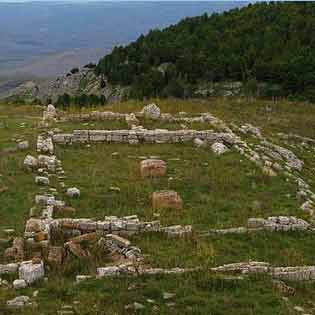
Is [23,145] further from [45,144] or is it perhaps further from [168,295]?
[168,295]

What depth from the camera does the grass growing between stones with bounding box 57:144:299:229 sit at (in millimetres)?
13656

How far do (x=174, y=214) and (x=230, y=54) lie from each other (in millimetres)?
32876

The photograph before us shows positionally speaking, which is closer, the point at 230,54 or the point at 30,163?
the point at 30,163

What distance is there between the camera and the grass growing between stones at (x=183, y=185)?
13656mm

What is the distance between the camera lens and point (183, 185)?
15703 mm

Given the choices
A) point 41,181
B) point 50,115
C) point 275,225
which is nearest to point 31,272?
point 41,181

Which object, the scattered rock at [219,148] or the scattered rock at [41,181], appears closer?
the scattered rock at [41,181]

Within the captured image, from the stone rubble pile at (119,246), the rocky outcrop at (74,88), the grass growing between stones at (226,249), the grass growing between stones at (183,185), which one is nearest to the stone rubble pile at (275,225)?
the grass growing between stones at (226,249)

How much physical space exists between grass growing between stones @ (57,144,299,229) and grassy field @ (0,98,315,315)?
2cm

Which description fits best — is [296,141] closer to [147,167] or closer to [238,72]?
[147,167]

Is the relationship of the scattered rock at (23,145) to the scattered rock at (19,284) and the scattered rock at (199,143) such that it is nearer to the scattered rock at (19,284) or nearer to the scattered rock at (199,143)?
the scattered rock at (199,143)

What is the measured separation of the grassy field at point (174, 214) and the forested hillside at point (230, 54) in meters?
18.5

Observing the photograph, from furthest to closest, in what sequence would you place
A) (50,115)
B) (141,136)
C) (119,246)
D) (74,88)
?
1. (74,88)
2. (50,115)
3. (141,136)
4. (119,246)

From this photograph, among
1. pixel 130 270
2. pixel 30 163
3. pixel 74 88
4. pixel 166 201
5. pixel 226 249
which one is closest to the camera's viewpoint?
pixel 130 270
